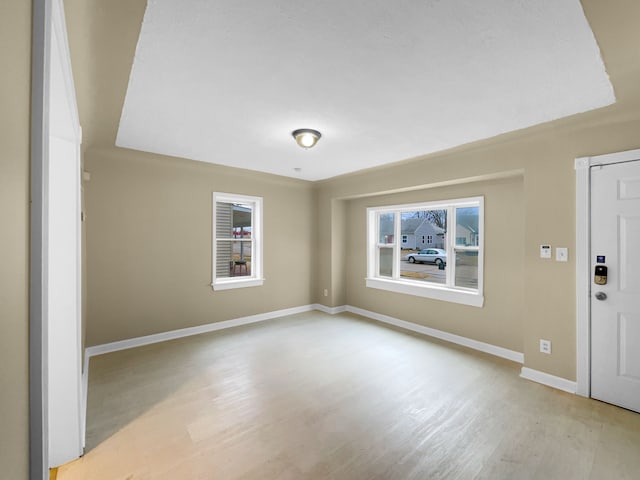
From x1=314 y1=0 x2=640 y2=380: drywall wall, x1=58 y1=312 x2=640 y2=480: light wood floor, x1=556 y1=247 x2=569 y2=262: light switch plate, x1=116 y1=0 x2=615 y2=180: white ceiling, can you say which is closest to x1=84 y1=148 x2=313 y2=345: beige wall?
x1=58 y1=312 x2=640 y2=480: light wood floor

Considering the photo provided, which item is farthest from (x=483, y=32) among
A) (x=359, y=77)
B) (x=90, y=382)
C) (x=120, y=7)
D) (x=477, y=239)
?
(x=90, y=382)

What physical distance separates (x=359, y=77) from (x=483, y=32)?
2.35 feet

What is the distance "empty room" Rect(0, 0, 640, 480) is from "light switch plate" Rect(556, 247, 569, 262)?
0.04 metres

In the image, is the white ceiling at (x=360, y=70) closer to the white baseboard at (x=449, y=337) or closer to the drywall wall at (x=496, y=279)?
the drywall wall at (x=496, y=279)

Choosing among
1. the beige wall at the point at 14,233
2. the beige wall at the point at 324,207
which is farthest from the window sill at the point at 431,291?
the beige wall at the point at 14,233

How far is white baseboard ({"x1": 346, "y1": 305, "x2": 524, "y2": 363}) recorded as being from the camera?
3559 mm

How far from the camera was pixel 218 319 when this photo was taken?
4.57 metres

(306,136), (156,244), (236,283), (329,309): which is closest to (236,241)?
(236,283)

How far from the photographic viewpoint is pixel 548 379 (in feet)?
9.62

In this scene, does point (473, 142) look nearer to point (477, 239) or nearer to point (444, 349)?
point (477, 239)

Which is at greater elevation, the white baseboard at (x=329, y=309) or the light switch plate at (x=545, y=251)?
the light switch plate at (x=545, y=251)

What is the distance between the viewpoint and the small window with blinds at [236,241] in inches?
184

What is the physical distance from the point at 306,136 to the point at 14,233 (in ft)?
8.42

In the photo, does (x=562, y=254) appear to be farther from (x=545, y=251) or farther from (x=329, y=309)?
(x=329, y=309)
